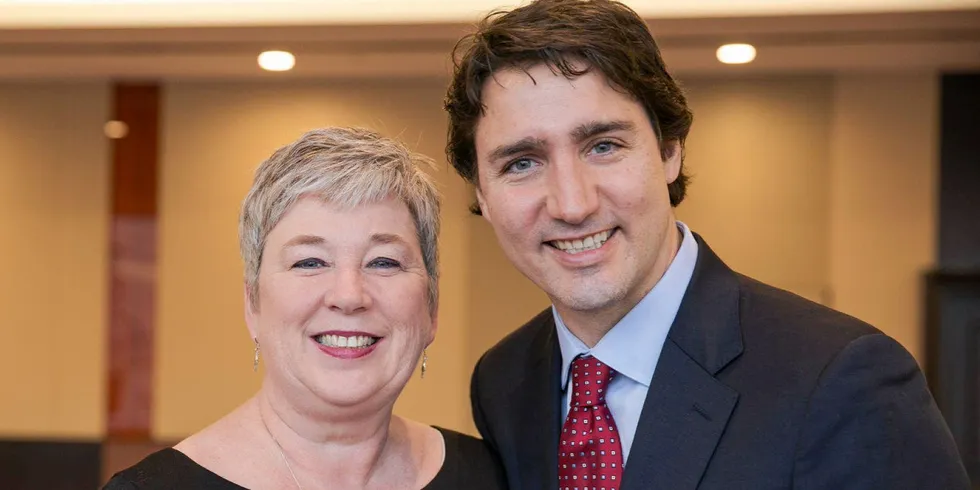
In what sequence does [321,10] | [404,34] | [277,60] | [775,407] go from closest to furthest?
[775,407] < [321,10] < [404,34] < [277,60]

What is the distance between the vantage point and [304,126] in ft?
17.4

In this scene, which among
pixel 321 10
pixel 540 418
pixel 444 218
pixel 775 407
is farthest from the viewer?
pixel 444 218

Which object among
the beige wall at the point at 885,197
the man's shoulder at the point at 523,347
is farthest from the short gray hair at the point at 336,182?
the beige wall at the point at 885,197

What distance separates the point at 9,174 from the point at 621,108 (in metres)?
4.60

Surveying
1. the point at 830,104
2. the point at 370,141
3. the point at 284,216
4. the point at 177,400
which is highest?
the point at 830,104

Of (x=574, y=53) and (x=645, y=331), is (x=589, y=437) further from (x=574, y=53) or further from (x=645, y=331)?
(x=574, y=53)

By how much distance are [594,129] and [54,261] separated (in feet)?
14.5

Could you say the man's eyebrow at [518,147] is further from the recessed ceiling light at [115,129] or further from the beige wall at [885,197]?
the recessed ceiling light at [115,129]

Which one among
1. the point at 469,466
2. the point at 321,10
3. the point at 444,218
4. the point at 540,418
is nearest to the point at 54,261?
the point at 444,218

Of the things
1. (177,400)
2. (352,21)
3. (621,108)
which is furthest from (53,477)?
(621,108)

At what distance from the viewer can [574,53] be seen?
1935 millimetres

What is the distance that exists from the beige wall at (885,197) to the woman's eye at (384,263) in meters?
3.61

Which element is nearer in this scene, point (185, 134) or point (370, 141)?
point (370, 141)

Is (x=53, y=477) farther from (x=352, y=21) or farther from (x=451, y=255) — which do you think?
(x=352, y=21)
